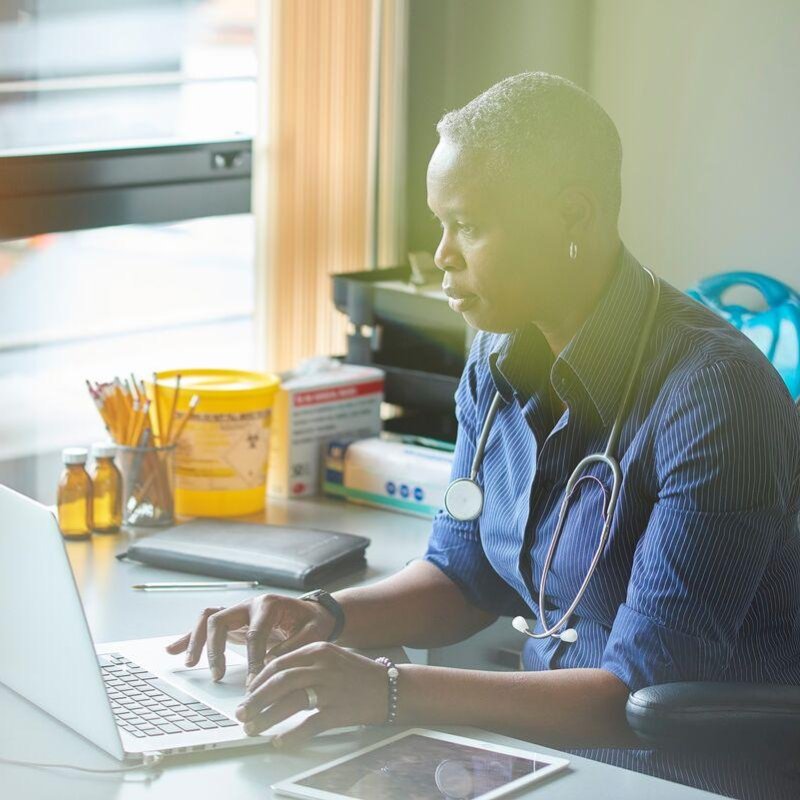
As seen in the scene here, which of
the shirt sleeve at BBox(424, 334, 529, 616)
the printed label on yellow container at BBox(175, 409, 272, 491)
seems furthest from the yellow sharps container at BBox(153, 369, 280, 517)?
the shirt sleeve at BBox(424, 334, 529, 616)

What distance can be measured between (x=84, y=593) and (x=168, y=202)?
41.0 inches

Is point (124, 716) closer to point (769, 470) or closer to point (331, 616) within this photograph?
point (331, 616)

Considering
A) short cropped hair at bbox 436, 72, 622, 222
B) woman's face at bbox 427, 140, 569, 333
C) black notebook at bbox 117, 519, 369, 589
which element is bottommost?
black notebook at bbox 117, 519, 369, 589

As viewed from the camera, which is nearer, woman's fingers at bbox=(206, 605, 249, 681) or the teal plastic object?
woman's fingers at bbox=(206, 605, 249, 681)

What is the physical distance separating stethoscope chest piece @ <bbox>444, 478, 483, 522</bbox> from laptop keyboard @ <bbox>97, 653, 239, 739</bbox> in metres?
0.48

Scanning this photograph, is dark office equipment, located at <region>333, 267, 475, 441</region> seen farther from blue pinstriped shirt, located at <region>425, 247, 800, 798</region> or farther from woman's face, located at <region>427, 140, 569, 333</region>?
woman's face, located at <region>427, 140, 569, 333</region>

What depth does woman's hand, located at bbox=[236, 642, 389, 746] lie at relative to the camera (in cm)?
123

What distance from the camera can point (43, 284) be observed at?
536 centimetres

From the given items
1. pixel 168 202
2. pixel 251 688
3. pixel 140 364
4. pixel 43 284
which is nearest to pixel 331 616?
pixel 251 688

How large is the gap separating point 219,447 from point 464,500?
0.57m

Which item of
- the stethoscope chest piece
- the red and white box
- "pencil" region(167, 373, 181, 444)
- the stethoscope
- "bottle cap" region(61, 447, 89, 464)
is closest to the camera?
the stethoscope

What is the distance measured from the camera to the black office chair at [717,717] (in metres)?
1.31

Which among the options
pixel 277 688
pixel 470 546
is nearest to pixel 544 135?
pixel 470 546

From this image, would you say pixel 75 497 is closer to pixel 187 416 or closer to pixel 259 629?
pixel 187 416
